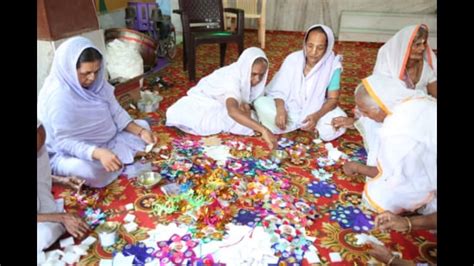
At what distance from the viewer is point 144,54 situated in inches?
155

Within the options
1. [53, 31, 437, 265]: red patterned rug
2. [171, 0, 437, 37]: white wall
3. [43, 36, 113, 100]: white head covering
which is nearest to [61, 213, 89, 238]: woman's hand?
[53, 31, 437, 265]: red patterned rug

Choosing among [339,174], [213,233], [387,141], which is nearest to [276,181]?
[339,174]

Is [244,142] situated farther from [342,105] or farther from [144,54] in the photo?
[144,54]

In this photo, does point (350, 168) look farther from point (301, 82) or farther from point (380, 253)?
point (301, 82)

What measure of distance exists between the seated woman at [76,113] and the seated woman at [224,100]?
0.80 m

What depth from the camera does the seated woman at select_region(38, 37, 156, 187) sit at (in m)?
2.04

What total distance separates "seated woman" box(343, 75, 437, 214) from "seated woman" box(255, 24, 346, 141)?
38.9 inches

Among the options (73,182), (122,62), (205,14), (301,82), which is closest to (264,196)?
(73,182)

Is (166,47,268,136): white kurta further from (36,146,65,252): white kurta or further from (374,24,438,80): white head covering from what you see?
(36,146,65,252): white kurta

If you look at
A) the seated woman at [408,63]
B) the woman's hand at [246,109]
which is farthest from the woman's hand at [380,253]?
the woman's hand at [246,109]

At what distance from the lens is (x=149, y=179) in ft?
7.30

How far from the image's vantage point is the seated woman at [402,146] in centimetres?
164

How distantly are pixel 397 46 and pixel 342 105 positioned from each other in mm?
1073

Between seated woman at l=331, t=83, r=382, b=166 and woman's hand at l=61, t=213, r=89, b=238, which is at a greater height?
seated woman at l=331, t=83, r=382, b=166
